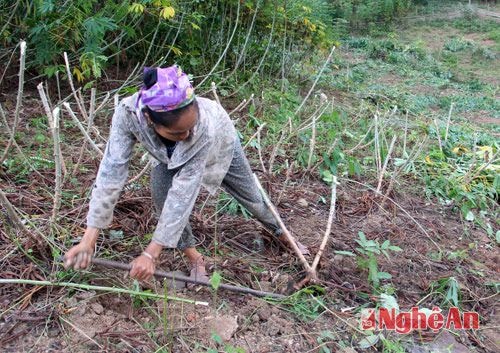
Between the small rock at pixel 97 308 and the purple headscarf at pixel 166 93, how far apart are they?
93cm

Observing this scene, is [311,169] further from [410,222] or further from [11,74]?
[11,74]

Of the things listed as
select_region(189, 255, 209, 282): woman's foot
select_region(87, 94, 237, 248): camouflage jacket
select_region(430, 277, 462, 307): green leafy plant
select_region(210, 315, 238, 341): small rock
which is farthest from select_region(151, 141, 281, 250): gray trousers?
select_region(430, 277, 462, 307): green leafy plant

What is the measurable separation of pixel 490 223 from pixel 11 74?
13.9ft

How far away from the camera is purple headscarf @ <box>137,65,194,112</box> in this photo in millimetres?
1703

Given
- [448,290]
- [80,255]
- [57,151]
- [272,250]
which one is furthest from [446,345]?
[57,151]

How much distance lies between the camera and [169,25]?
4570 mm

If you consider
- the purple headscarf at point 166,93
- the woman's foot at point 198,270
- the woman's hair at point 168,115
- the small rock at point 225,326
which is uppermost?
the purple headscarf at point 166,93

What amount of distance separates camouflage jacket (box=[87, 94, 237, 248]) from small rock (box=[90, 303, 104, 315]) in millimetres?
421

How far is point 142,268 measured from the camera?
1.80 metres

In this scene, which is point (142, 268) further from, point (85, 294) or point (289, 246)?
point (289, 246)

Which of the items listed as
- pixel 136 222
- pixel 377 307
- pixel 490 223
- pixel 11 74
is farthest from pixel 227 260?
pixel 11 74

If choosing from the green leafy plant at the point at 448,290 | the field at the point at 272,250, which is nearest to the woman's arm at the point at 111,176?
the field at the point at 272,250

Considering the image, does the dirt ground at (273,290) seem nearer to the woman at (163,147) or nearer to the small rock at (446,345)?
the small rock at (446,345)

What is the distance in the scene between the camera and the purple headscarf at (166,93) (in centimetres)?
170
